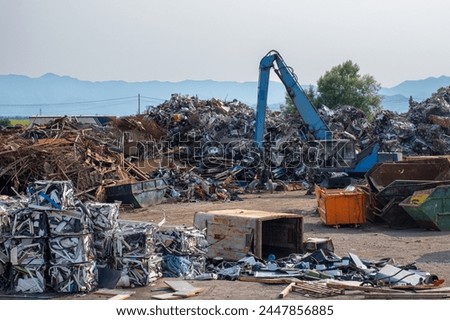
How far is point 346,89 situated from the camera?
55.0 m

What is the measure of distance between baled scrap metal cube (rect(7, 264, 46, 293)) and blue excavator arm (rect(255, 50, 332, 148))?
61.7 feet

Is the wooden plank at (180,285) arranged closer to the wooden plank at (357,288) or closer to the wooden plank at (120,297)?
the wooden plank at (120,297)

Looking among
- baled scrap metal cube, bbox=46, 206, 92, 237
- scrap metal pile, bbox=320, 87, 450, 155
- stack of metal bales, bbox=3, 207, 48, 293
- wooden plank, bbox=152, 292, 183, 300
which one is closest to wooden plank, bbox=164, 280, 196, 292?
wooden plank, bbox=152, 292, 183, 300

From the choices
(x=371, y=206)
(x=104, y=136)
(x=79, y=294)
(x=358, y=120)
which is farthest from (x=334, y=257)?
(x=358, y=120)

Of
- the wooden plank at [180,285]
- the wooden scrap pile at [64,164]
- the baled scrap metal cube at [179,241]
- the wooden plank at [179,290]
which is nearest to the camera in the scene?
the wooden plank at [179,290]

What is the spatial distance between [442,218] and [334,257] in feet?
16.6

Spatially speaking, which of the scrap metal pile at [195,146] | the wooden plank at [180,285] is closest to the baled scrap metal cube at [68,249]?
the wooden plank at [180,285]

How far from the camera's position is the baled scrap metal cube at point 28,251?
9.16 metres

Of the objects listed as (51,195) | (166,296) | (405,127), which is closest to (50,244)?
(51,195)

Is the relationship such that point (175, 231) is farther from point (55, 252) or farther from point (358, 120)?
point (358, 120)

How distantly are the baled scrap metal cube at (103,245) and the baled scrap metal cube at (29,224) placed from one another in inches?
29.5

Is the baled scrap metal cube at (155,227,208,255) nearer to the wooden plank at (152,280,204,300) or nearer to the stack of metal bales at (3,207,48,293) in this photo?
the wooden plank at (152,280,204,300)

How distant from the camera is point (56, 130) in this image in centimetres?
2452

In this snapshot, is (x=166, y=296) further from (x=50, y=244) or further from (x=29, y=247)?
(x=29, y=247)
